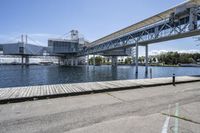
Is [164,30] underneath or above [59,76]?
above

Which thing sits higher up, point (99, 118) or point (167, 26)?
point (167, 26)

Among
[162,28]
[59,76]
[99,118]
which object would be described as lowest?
[59,76]

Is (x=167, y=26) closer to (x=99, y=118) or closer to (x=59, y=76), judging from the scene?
(x=59, y=76)

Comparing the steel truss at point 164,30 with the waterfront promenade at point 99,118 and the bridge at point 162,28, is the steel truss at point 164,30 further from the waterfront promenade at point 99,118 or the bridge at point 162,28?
the waterfront promenade at point 99,118

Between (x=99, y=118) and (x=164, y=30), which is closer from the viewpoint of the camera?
(x=99, y=118)

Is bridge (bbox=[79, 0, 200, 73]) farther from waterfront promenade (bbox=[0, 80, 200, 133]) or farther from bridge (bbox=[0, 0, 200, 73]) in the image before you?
waterfront promenade (bbox=[0, 80, 200, 133])

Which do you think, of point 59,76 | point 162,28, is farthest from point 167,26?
point 59,76

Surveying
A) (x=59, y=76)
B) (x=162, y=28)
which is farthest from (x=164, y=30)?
(x=59, y=76)

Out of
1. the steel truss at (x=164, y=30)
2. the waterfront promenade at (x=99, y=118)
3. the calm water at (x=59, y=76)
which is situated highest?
the steel truss at (x=164, y=30)

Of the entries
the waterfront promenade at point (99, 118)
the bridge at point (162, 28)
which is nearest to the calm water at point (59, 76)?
the bridge at point (162, 28)

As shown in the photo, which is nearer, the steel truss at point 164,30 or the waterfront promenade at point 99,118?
the waterfront promenade at point 99,118

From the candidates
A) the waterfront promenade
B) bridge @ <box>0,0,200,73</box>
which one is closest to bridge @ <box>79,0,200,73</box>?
bridge @ <box>0,0,200,73</box>

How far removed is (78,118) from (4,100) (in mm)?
4115

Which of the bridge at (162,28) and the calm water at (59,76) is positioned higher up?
the bridge at (162,28)
